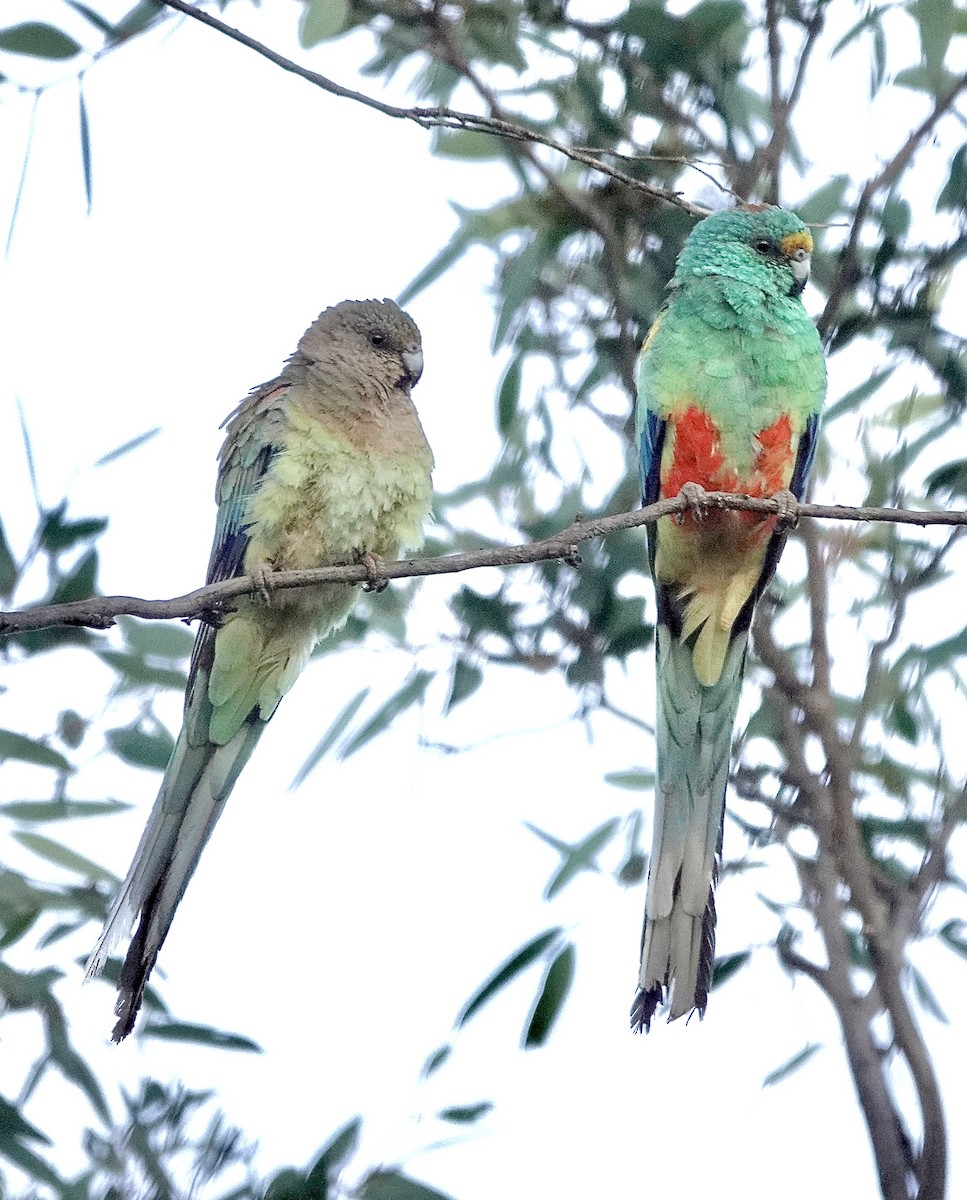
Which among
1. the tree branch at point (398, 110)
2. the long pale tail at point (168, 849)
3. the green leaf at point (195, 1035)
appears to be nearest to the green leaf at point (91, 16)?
the tree branch at point (398, 110)

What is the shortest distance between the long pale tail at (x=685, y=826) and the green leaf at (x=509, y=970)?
0.90 feet

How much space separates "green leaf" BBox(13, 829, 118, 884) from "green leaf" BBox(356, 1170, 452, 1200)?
0.63 meters

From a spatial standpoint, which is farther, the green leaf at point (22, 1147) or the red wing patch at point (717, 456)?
the red wing patch at point (717, 456)

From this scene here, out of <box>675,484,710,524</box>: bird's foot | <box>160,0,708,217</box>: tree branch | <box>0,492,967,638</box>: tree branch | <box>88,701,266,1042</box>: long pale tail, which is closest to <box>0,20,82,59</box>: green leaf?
<box>160,0,708,217</box>: tree branch

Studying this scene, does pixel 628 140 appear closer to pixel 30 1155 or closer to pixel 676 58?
pixel 676 58

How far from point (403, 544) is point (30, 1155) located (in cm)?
112

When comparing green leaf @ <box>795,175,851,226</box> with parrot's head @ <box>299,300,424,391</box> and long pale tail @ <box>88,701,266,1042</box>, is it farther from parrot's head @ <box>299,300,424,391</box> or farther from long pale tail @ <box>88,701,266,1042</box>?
long pale tail @ <box>88,701,266,1042</box>

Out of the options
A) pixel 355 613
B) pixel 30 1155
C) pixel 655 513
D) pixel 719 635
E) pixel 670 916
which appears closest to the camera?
pixel 655 513

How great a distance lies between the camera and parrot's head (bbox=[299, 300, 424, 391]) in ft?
9.48

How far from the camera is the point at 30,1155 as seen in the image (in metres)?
2.40

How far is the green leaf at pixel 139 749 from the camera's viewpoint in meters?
2.58

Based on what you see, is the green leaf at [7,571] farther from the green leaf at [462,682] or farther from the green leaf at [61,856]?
the green leaf at [462,682]

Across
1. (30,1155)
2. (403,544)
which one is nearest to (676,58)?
(403,544)

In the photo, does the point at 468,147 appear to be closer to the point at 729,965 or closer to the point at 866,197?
the point at 866,197
